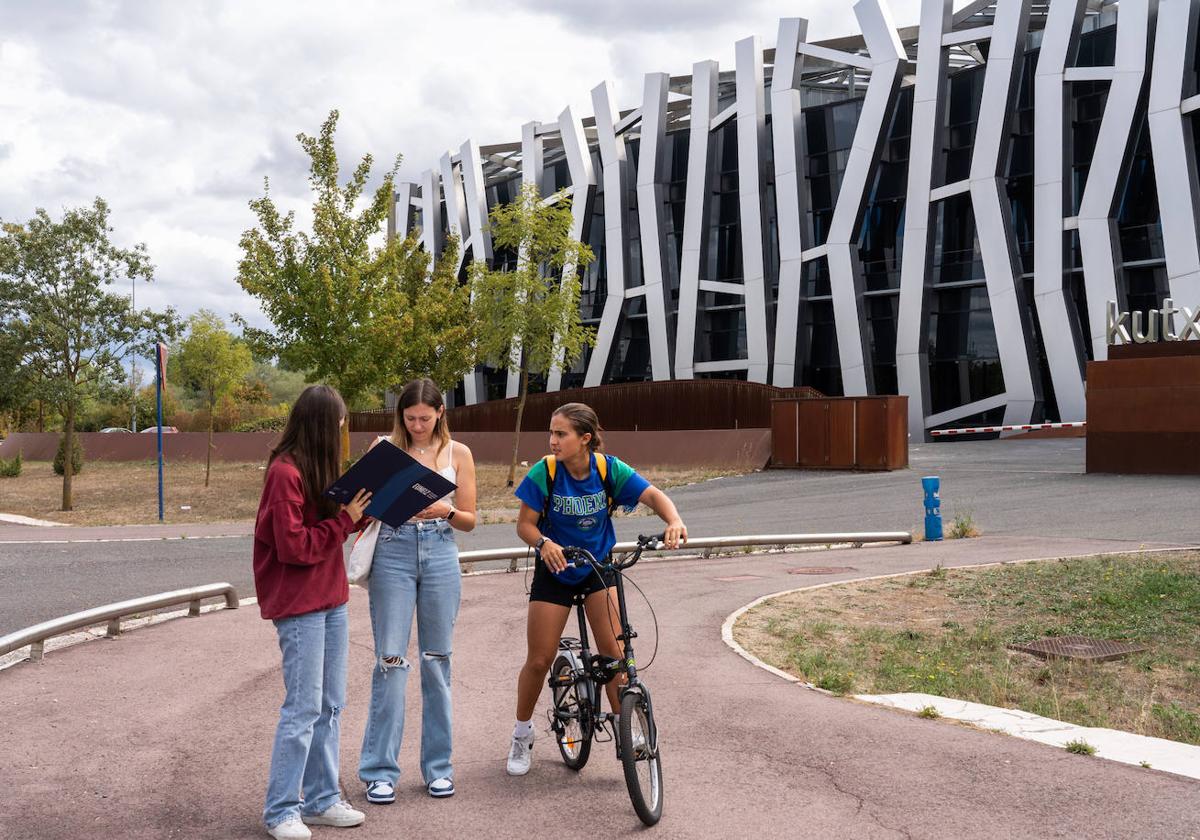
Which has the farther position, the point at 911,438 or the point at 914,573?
the point at 911,438

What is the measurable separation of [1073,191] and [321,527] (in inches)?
1539

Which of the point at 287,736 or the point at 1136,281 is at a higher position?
the point at 1136,281

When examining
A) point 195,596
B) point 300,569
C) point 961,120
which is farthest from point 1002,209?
point 300,569

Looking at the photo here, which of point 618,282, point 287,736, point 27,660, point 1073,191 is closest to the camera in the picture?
point 287,736

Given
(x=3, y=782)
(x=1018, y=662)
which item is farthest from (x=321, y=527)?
(x=1018, y=662)

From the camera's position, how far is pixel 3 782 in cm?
527

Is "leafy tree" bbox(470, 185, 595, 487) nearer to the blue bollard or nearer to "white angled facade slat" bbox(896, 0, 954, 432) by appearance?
"white angled facade slat" bbox(896, 0, 954, 432)

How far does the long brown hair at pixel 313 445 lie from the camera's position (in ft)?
14.8

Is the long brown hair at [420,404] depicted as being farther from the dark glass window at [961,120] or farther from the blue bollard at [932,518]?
the dark glass window at [961,120]

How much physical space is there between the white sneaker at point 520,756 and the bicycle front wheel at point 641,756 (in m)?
0.86

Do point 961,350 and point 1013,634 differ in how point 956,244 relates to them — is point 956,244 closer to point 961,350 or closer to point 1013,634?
point 961,350

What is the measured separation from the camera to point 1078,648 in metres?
8.88

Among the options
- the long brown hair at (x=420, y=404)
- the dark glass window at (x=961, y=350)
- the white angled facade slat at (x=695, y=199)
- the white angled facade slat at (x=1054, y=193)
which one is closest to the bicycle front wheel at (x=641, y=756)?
the long brown hair at (x=420, y=404)

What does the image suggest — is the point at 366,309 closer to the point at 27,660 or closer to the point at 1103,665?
the point at 27,660
